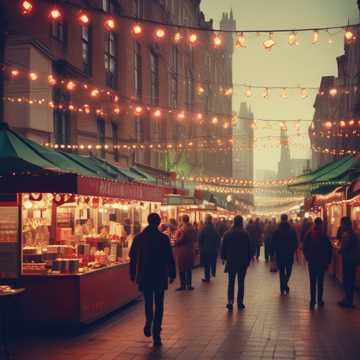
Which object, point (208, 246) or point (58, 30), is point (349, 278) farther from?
point (58, 30)

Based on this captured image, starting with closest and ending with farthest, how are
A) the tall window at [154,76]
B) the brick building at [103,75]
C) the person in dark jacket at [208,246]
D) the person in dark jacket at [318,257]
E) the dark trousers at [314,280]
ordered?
the dark trousers at [314,280], the person in dark jacket at [318,257], the person in dark jacket at [208,246], the brick building at [103,75], the tall window at [154,76]

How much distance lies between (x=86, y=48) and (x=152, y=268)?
881 inches

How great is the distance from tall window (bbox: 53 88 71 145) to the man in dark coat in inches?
652

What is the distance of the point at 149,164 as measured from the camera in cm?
4391

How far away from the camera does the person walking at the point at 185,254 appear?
58.9 ft

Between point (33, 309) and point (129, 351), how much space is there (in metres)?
2.57

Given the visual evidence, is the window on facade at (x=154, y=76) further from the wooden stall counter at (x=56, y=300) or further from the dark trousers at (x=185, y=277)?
the wooden stall counter at (x=56, y=300)

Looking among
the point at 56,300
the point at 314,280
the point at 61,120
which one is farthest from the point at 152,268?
the point at 61,120

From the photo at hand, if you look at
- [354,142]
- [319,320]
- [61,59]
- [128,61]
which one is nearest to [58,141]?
[61,59]

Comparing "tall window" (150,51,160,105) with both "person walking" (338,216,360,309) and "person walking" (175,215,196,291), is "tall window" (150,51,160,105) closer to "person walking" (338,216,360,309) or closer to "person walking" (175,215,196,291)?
"person walking" (175,215,196,291)

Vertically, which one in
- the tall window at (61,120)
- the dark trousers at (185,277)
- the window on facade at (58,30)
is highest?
the window on facade at (58,30)

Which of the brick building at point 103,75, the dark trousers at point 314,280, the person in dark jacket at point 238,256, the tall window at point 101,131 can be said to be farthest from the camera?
the tall window at point 101,131

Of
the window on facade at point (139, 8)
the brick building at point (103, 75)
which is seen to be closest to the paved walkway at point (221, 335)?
the brick building at point (103, 75)

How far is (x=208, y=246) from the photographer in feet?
69.3
